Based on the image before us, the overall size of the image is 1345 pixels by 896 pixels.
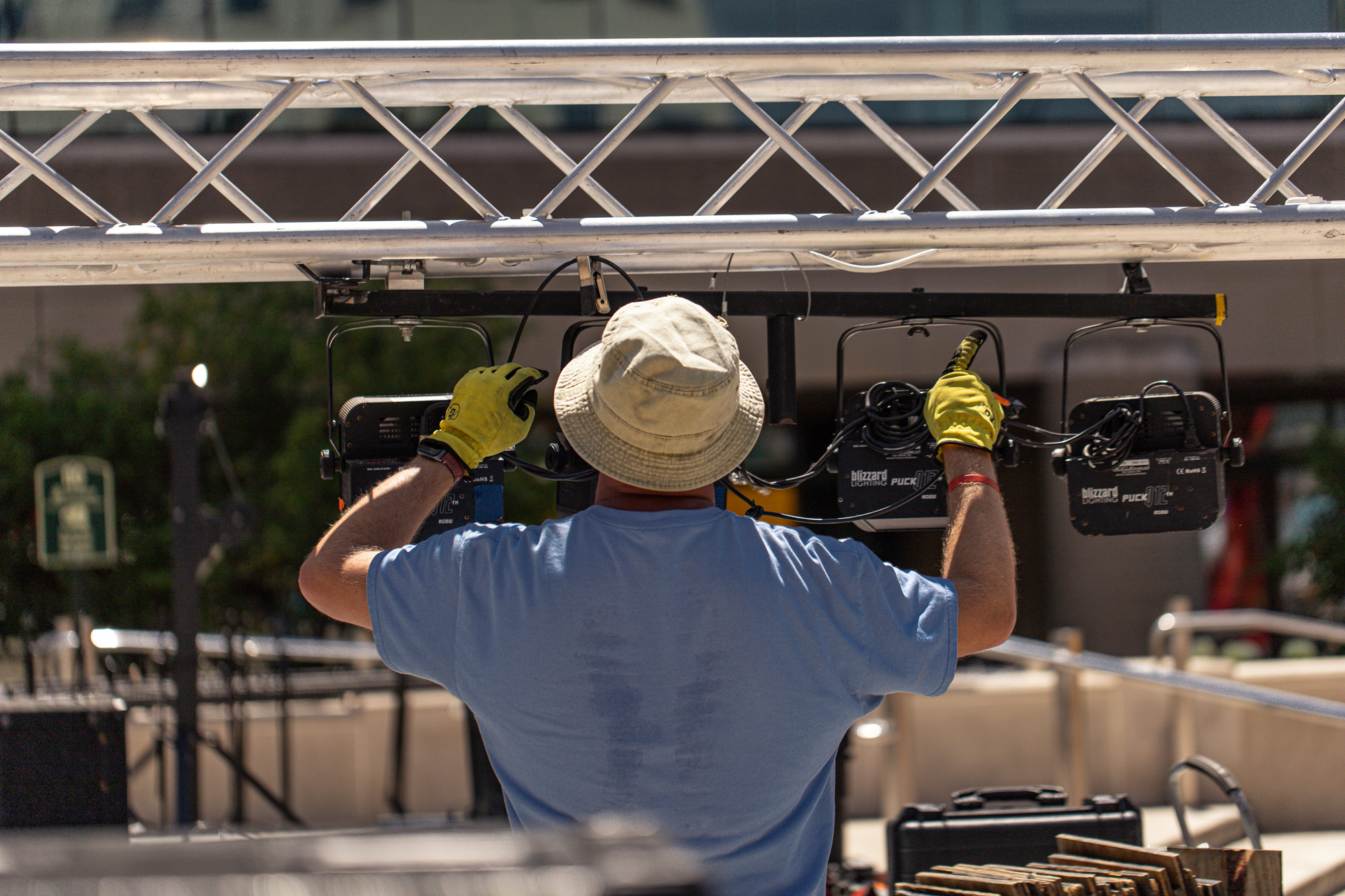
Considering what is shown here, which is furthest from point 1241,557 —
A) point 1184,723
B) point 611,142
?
point 611,142

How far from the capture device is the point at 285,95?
3.18 m

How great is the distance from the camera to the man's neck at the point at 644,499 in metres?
1.90

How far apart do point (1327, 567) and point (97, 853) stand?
457 inches

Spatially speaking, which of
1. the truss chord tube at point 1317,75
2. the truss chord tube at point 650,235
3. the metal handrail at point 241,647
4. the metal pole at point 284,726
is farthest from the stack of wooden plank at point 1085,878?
the metal handrail at point 241,647

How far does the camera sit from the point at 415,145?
3.21 m

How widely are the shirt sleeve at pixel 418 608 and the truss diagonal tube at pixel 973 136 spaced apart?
189 centimetres

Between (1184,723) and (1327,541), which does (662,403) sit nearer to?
(1184,723)

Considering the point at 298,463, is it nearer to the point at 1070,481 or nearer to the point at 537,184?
the point at 537,184

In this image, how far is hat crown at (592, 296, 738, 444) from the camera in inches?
71.4

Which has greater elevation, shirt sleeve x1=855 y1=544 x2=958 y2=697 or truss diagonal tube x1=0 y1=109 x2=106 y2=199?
truss diagonal tube x1=0 y1=109 x2=106 y2=199

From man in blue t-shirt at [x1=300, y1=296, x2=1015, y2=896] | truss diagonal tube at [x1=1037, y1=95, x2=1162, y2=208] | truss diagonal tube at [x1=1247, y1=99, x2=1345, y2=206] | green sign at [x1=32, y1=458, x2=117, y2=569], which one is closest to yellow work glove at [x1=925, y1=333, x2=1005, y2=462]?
man in blue t-shirt at [x1=300, y1=296, x2=1015, y2=896]

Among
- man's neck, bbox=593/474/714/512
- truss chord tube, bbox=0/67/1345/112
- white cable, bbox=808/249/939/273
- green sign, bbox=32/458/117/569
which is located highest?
truss chord tube, bbox=0/67/1345/112

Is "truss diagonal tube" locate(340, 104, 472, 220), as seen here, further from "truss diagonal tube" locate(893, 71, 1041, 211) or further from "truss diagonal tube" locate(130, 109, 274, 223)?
"truss diagonal tube" locate(893, 71, 1041, 211)

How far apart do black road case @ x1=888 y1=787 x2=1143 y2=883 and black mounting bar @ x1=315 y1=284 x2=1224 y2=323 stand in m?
1.70
